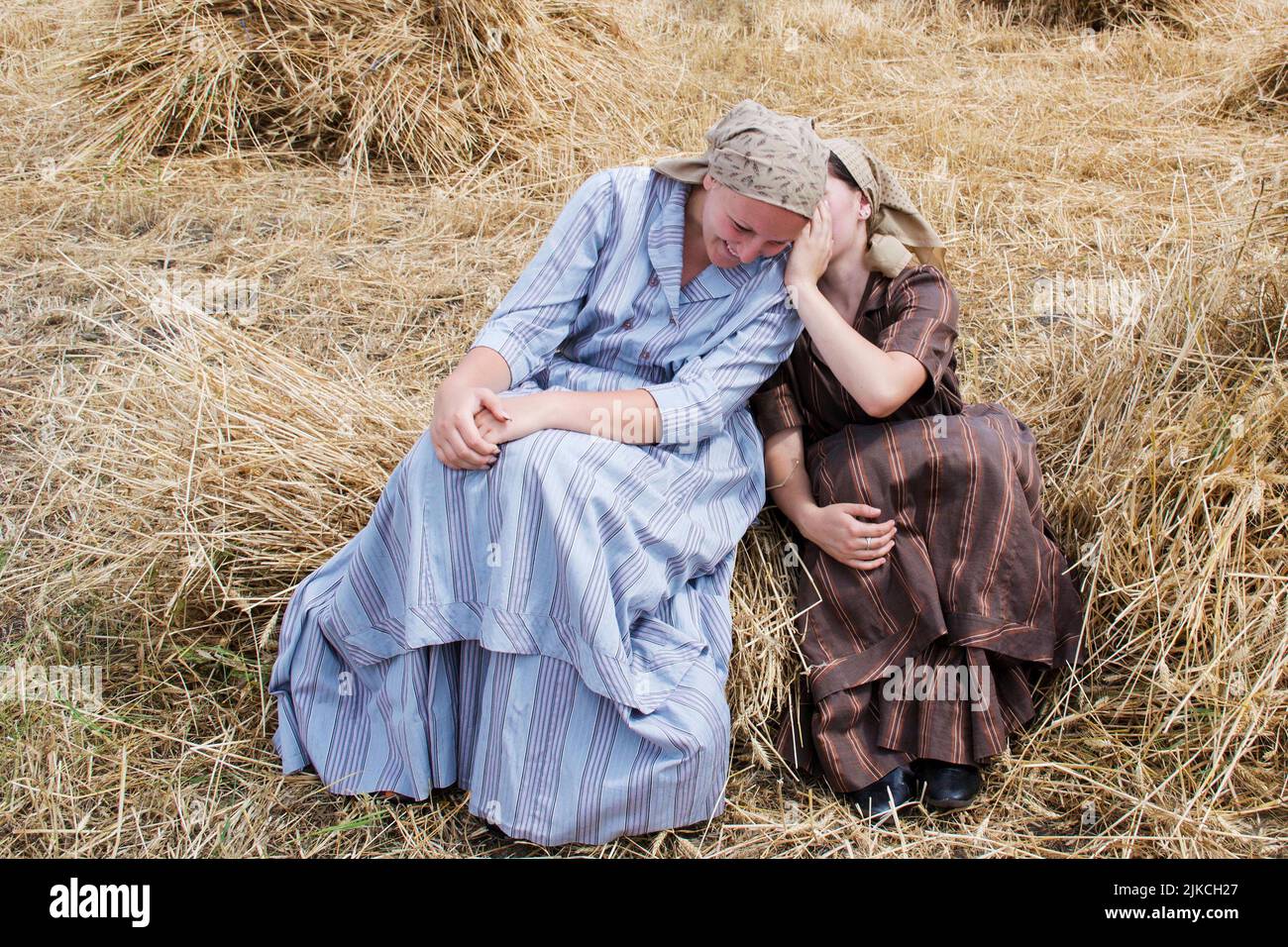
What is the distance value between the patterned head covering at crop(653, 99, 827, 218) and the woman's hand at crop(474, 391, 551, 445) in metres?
0.50

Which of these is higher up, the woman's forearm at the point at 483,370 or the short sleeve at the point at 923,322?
the short sleeve at the point at 923,322

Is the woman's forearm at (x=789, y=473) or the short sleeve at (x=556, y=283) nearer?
the short sleeve at (x=556, y=283)

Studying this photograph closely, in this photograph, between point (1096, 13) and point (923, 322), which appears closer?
point (923, 322)

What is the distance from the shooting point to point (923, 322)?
7.06 ft

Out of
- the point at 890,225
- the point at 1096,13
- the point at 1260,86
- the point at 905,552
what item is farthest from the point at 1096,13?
the point at 905,552

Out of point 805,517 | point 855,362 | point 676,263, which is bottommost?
point 805,517

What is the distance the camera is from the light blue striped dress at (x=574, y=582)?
1.89 m

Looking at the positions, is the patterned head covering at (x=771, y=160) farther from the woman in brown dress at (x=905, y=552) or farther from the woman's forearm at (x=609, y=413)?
the woman's forearm at (x=609, y=413)

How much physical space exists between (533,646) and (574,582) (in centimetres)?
15

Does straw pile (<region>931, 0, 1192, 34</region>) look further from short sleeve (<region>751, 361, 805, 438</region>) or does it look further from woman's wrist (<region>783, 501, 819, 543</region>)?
woman's wrist (<region>783, 501, 819, 543</region>)

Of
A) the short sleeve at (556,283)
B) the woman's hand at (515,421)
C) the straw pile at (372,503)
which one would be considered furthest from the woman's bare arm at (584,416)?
the straw pile at (372,503)

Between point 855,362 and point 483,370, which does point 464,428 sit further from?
point 855,362

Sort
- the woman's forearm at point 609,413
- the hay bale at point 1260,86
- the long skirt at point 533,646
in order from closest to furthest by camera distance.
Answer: the long skirt at point 533,646
the woman's forearm at point 609,413
the hay bale at point 1260,86

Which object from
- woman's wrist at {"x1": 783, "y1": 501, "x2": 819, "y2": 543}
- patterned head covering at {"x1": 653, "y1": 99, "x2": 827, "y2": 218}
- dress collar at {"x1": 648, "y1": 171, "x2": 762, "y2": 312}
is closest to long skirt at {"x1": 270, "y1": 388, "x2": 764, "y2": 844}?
woman's wrist at {"x1": 783, "y1": 501, "x2": 819, "y2": 543}
